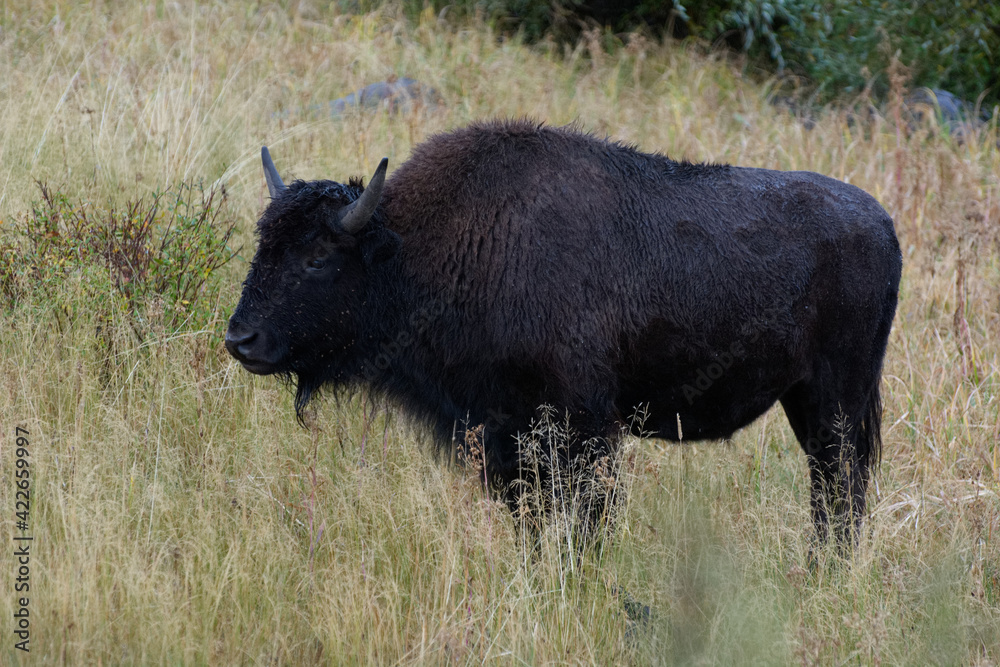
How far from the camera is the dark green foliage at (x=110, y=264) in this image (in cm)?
534

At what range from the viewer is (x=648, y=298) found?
4.36m

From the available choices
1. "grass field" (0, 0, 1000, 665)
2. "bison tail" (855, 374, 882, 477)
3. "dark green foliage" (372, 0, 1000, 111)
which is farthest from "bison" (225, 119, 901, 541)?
"dark green foliage" (372, 0, 1000, 111)

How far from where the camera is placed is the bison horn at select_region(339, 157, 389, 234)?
164 inches

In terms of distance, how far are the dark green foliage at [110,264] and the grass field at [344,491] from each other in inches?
1.6

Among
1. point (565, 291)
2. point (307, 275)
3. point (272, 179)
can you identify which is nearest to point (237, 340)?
point (307, 275)

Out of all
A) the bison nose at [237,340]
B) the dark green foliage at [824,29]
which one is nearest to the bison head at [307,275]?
the bison nose at [237,340]

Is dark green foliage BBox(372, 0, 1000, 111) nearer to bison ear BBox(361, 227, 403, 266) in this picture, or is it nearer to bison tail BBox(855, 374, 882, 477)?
bison tail BBox(855, 374, 882, 477)

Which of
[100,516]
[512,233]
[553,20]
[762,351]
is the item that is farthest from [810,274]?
[553,20]

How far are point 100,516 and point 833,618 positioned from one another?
9.85 ft

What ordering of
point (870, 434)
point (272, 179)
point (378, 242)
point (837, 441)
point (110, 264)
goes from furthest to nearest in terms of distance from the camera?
point (110, 264)
point (870, 434)
point (837, 441)
point (272, 179)
point (378, 242)

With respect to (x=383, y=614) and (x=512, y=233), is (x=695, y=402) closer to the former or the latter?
(x=512, y=233)

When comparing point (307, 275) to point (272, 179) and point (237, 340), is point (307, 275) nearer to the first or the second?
point (237, 340)

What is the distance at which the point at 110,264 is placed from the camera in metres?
5.44

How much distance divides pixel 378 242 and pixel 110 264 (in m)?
2.02
